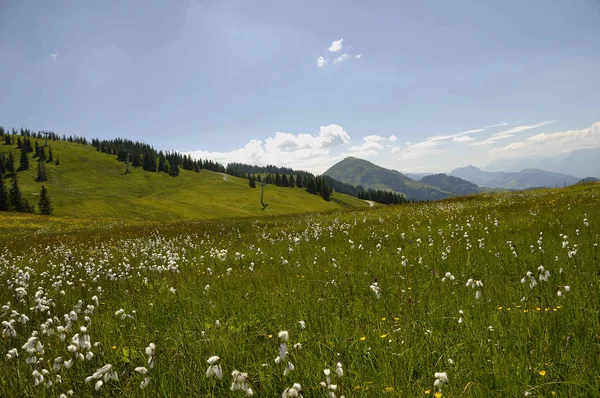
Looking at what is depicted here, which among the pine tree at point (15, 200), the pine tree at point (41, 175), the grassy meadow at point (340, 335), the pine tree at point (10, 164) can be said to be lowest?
the grassy meadow at point (340, 335)

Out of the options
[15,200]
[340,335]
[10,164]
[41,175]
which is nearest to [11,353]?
[340,335]

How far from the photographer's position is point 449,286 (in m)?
5.29

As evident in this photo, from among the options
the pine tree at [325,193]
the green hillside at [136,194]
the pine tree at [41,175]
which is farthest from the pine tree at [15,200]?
the pine tree at [325,193]

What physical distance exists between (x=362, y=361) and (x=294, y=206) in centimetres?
13109

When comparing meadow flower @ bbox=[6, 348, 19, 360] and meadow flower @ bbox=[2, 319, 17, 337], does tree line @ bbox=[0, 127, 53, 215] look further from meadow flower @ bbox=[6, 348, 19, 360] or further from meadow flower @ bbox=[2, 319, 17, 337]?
meadow flower @ bbox=[6, 348, 19, 360]

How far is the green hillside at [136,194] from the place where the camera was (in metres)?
87.0

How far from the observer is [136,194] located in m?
126

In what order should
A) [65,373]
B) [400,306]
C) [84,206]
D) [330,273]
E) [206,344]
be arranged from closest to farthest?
[65,373], [206,344], [400,306], [330,273], [84,206]

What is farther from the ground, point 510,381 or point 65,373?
point 510,381

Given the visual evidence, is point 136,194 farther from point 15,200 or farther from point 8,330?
point 8,330

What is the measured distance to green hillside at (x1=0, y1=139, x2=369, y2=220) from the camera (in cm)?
8700

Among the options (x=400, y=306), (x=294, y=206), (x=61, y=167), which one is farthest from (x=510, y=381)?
(x=61, y=167)

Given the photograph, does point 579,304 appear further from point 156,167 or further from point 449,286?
point 156,167

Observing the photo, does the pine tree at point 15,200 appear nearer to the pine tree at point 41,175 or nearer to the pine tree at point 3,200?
the pine tree at point 3,200
